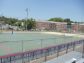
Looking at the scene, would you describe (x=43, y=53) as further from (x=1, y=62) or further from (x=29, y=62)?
(x=1, y=62)

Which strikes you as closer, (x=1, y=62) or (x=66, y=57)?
(x=1, y=62)

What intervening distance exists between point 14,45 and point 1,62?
8.87ft

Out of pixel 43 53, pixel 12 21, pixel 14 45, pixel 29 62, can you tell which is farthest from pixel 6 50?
pixel 12 21

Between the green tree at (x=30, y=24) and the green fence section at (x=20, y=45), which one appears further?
the green tree at (x=30, y=24)

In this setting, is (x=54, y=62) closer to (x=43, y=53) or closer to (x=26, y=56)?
(x=26, y=56)

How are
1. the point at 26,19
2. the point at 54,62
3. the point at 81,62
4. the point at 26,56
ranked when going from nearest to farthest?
the point at 81,62 → the point at 54,62 → the point at 26,56 → the point at 26,19

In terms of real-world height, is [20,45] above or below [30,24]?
above

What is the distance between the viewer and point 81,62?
376cm

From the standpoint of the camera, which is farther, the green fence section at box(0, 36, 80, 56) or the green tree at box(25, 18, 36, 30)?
the green tree at box(25, 18, 36, 30)

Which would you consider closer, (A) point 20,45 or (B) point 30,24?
(A) point 20,45

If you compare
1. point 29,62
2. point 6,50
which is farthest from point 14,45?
point 29,62

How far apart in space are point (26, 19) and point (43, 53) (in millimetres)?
31085

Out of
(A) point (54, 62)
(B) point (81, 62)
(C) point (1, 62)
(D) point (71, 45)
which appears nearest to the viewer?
(C) point (1, 62)

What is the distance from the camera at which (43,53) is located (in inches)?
209
